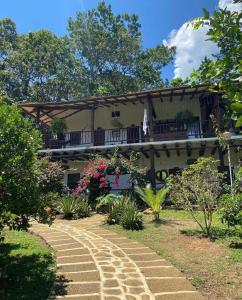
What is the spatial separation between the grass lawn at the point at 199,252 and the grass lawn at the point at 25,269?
2599 millimetres

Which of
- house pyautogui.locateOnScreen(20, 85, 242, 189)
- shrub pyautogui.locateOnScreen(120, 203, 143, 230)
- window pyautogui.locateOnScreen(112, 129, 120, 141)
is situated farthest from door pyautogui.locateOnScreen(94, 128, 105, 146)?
shrub pyautogui.locateOnScreen(120, 203, 143, 230)

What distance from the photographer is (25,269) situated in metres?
7.05

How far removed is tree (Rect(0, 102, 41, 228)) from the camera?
245 inches

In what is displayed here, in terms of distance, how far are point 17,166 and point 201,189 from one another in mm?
5973

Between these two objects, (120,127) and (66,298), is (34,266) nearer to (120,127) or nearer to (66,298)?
(66,298)

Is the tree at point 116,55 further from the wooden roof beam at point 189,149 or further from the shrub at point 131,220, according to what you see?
the shrub at point 131,220

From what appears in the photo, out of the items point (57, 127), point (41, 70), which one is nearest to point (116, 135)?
point (57, 127)

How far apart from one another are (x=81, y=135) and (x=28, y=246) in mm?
14373

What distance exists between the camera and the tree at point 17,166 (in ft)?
20.4

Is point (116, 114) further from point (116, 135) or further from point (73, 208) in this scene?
point (73, 208)

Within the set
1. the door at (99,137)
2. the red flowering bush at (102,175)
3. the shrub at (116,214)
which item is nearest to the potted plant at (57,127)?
the door at (99,137)

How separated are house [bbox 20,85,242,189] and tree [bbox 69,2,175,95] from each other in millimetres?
13351

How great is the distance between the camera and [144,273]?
22.4ft

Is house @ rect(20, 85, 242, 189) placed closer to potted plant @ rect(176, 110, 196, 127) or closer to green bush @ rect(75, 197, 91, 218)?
potted plant @ rect(176, 110, 196, 127)
